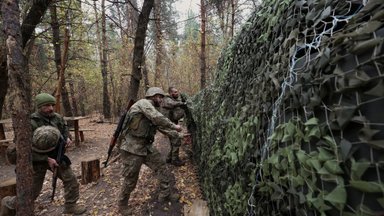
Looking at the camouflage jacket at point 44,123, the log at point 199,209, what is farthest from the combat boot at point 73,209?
the log at point 199,209

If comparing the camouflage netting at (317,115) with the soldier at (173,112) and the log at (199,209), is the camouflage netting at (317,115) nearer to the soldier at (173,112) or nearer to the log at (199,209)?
the log at (199,209)

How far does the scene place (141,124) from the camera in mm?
4953

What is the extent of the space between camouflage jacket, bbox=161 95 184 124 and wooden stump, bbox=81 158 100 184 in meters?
2.16

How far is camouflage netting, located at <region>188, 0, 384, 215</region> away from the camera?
37.1 inches

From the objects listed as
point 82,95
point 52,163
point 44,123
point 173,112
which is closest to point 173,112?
point 173,112

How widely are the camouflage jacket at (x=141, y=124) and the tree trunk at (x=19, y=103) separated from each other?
1.58 meters

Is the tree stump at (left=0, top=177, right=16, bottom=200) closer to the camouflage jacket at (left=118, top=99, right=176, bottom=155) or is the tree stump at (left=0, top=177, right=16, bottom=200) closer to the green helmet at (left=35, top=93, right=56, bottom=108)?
the green helmet at (left=35, top=93, right=56, bottom=108)

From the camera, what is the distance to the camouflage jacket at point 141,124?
4789 millimetres

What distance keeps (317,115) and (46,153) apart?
15.8 feet

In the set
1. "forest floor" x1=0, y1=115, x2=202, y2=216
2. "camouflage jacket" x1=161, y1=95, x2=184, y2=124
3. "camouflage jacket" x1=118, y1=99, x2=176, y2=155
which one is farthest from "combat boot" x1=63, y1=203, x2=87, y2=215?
"camouflage jacket" x1=161, y1=95, x2=184, y2=124

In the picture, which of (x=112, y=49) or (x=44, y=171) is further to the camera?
(x=112, y=49)

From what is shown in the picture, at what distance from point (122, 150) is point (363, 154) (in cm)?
454

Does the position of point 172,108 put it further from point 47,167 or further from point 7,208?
point 7,208

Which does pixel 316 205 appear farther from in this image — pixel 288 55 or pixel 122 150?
pixel 122 150
